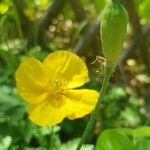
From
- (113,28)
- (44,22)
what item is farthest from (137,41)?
(113,28)

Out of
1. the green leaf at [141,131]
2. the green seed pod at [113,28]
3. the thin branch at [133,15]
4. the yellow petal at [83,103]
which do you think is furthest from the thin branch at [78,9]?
the green seed pod at [113,28]

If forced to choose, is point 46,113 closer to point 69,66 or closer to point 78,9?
point 69,66

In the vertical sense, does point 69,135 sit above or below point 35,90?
below

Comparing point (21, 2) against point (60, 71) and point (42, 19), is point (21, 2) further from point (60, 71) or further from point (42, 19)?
point (60, 71)

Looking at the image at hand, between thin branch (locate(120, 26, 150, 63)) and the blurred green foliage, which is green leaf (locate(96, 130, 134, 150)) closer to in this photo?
the blurred green foliage

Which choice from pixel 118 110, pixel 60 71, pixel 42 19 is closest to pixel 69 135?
pixel 118 110

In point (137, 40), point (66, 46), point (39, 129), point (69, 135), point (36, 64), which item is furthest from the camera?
point (66, 46)

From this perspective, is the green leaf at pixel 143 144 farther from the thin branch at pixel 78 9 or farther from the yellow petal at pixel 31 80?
the thin branch at pixel 78 9
